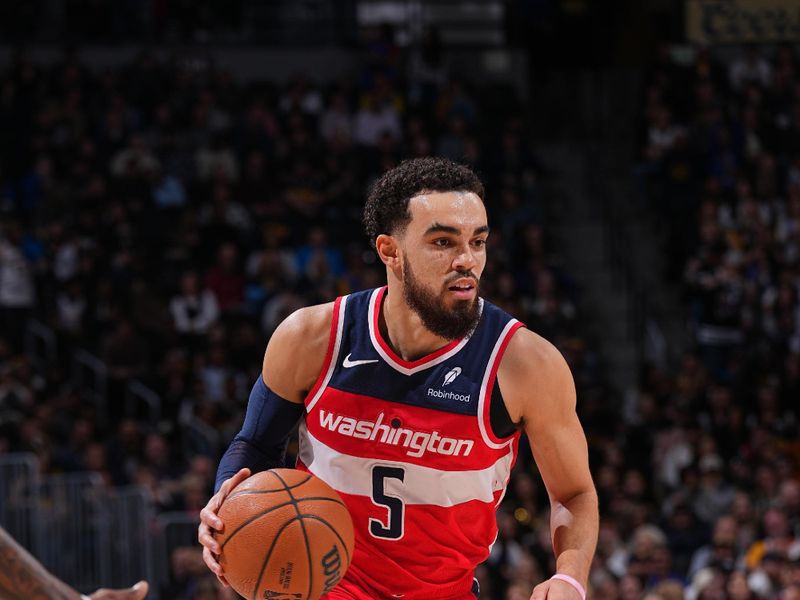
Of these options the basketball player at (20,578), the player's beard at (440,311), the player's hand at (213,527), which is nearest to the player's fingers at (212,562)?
the player's hand at (213,527)

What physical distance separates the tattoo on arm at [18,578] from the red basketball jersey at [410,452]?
1.52 metres

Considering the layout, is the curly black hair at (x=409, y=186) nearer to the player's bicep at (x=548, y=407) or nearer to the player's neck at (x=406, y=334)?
the player's neck at (x=406, y=334)

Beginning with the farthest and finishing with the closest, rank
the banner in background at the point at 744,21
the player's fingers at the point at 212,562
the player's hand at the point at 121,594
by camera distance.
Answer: the banner in background at the point at 744,21 < the player's fingers at the point at 212,562 < the player's hand at the point at 121,594

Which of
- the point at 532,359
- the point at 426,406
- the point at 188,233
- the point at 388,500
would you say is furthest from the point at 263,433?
the point at 188,233

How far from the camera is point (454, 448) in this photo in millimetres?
4938

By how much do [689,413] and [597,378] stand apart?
1.43m

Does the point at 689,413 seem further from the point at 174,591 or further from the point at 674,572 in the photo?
the point at 174,591

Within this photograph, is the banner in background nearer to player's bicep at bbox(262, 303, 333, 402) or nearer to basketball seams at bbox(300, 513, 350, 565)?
player's bicep at bbox(262, 303, 333, 402)

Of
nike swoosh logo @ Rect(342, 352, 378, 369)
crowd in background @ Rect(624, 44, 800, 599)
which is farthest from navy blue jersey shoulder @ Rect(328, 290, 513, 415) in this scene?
crowd in background @ Rect(624, 44, 800, 599)

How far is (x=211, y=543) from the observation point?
4.69 meters

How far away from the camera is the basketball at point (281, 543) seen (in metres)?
4.62

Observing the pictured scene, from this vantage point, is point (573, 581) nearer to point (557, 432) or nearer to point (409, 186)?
point (557, 432)

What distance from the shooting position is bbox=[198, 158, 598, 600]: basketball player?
493cm

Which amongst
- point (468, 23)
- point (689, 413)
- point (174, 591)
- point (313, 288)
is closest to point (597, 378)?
point (689, 413)
